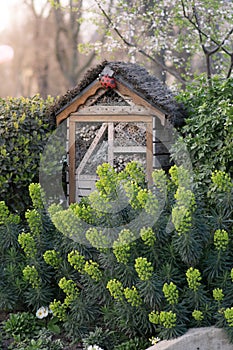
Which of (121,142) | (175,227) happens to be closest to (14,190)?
(121,142)

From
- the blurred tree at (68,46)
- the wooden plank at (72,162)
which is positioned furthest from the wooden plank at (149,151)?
the blurred tree at (68,46)

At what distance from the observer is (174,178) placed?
4.25 metres

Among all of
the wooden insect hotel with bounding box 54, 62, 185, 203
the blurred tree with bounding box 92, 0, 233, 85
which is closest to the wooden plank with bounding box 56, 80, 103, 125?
the wooden insect hotel with bounding box 54, 62, 185, 203

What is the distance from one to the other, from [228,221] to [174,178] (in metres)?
0.51

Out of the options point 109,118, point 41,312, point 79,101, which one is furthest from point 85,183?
point 41,312

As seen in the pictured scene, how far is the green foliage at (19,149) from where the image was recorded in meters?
6.05

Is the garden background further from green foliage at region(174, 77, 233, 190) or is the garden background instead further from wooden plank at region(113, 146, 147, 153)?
wooden plank at region(113, 146, 147, 153)

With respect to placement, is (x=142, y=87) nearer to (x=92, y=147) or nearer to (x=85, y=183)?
(x=92, y=147)

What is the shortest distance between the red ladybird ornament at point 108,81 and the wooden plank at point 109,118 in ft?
1.08

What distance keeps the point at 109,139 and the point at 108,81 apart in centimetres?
62

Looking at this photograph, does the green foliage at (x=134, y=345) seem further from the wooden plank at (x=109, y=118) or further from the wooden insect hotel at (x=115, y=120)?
the wooden plank at (x=109, y=118)

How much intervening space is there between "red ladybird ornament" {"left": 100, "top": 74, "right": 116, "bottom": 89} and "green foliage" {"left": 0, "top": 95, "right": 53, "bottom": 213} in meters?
0.85

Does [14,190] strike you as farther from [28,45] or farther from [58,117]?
[28,45]

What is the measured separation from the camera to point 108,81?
5.80m
